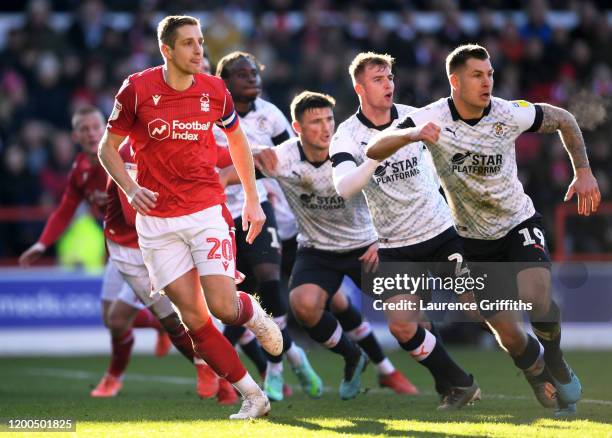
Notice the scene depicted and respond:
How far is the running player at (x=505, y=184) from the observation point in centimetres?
779

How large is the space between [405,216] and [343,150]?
0.76m

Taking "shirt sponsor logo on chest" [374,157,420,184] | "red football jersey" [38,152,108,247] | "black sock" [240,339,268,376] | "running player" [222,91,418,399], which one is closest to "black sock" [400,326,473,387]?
"running player" [222,91,418,399]

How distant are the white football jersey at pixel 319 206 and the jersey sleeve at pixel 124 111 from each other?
2.13 meters

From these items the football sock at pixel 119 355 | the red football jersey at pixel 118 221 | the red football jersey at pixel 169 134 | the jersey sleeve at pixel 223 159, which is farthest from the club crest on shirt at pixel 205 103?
the football sock at pixel 119 355

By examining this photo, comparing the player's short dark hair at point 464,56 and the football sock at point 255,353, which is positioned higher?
the player's short dark hair at point 464,56

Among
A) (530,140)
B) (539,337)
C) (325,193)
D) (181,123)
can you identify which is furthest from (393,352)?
(181,123)

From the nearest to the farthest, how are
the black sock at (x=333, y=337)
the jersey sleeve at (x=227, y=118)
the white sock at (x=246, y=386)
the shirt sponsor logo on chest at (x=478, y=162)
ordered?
the white sock at (x=246, y=386)
the jersey sleeve at (x=227, y=118)
the shirt sponsor logo on chest at (x=478, y=162)
the black sock at (x=333, y=337)

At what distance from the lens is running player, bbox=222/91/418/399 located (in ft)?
30.5

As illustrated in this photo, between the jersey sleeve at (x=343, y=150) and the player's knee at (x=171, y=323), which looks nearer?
the jersey sleeve at (x=343, y=150)

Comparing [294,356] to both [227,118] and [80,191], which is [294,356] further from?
[227,118]

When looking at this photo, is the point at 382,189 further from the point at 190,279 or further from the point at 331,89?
the point at 331,89

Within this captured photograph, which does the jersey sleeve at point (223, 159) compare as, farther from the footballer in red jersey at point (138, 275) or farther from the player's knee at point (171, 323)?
the player's knee at point (171, 323)

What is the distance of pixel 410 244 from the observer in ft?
28.3

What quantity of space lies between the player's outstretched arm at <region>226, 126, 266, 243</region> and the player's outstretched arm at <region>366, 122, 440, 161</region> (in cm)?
79
